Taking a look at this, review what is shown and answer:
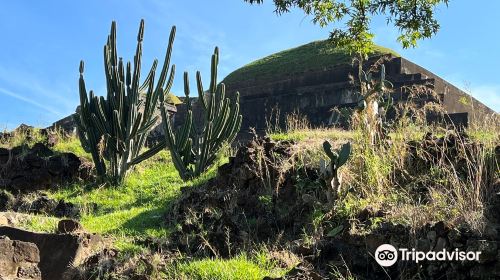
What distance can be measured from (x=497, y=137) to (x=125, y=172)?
22.3ft

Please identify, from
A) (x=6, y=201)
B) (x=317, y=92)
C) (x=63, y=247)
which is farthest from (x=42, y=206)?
(x=317, y=92)

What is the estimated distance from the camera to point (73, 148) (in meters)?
12.8

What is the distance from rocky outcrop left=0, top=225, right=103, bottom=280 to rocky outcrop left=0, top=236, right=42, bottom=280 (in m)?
0.62

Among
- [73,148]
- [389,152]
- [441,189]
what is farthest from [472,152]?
[73,148]

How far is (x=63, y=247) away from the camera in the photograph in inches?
235

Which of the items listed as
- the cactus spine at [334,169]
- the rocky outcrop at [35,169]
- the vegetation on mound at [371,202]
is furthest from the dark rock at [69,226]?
the rocky outcrop at [35,169]

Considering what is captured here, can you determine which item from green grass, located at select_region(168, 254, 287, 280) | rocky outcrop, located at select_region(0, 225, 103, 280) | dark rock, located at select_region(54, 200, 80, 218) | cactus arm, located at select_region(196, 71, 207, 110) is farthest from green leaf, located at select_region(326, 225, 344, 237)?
cactus arm, located at select_region(196, 71, 207, 110)

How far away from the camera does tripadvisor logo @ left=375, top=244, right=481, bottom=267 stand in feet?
12.9

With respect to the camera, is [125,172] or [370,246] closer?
[370,246]

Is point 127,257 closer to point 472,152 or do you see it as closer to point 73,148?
point 472,152

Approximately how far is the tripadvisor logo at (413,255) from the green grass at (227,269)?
30.8 inches

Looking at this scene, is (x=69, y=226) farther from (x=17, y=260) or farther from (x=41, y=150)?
(x=41, y=150)

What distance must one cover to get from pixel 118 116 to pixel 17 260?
5591 mm

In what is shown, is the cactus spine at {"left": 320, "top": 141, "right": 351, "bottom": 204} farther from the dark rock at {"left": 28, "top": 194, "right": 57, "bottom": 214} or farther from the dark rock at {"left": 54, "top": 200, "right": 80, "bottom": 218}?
the dark rock at {"left": 28, "top": 194, "right": 57, "bottom": 214}
